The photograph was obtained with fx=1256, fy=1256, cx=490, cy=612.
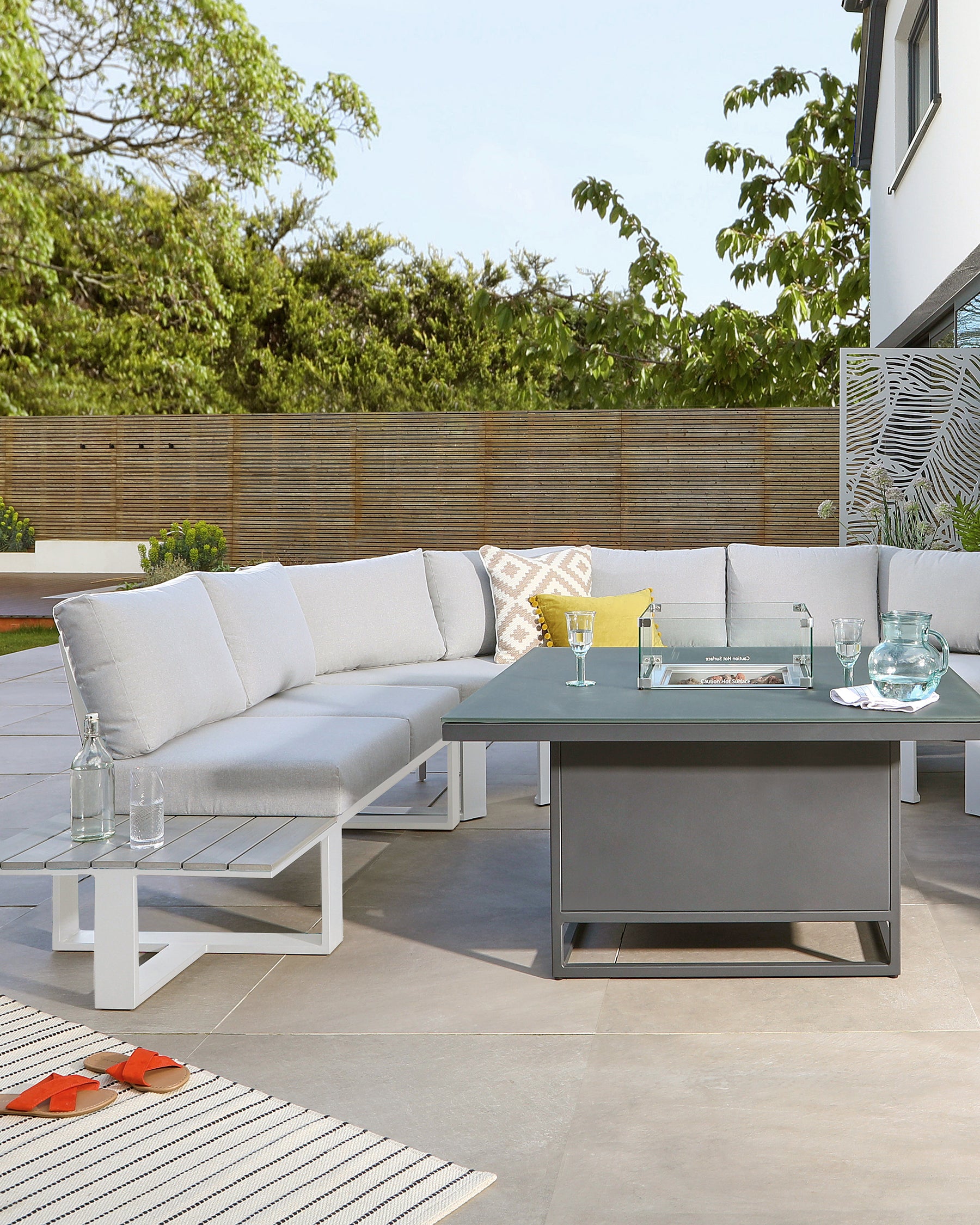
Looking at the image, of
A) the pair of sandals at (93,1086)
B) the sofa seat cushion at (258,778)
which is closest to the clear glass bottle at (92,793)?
the sofa seat cushion at (258,778)

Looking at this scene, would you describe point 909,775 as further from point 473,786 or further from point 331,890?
point 331,890

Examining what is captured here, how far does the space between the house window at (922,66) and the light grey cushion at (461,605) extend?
13.3ft

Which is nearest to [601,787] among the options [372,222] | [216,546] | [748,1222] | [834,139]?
[748,1222]

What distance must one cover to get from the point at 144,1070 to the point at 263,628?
1784 millimetres

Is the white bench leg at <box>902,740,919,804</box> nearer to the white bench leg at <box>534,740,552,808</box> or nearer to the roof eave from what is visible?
the white bench leg at <box>534,740,552,808</box>

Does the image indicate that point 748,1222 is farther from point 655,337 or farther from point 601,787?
point 655,337

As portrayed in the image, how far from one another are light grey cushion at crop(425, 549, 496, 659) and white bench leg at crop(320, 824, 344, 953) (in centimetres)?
196

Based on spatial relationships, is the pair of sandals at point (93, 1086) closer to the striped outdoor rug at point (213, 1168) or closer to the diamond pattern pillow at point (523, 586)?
the striped outdoor rug at point (213, 1168)

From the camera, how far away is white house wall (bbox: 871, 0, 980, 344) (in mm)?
5895

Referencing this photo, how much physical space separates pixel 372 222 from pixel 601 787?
17.9 meters

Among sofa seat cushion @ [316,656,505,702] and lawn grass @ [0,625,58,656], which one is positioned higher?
sofa seat cushion @ [316,656,505,702]

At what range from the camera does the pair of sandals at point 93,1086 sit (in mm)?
2104

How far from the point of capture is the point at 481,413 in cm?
1172

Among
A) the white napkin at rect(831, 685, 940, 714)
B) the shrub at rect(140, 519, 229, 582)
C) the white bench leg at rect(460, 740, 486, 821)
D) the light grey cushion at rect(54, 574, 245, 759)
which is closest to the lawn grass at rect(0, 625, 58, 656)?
the shrub at rect(140, 519, 229, 582)
